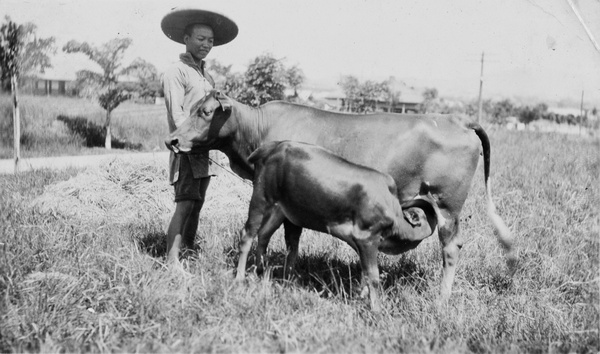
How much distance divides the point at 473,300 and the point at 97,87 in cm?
1623

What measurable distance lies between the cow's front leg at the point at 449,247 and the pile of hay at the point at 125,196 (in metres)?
2.98

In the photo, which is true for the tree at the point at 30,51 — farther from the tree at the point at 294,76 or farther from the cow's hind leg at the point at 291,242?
the tree at the point at 294,76

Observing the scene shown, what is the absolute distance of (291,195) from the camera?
3998 millimetres

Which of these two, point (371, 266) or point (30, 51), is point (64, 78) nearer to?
point (30, 51)

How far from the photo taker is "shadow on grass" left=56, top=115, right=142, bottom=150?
16656 millimetres

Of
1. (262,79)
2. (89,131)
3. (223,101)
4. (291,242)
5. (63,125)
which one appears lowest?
(291,242)

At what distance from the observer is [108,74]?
1747cm

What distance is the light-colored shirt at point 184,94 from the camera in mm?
4582

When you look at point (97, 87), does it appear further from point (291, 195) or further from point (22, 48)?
point (291, 195)

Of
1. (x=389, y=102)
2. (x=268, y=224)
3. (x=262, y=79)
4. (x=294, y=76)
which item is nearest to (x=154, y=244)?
(x=268, y=224)

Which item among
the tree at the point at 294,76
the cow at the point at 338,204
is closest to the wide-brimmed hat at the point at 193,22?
the cow at the point at 338,204

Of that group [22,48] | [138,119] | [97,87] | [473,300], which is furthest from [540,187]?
[138,119]

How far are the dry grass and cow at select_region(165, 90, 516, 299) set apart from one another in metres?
0.52

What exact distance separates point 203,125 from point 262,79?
16.8 metres
